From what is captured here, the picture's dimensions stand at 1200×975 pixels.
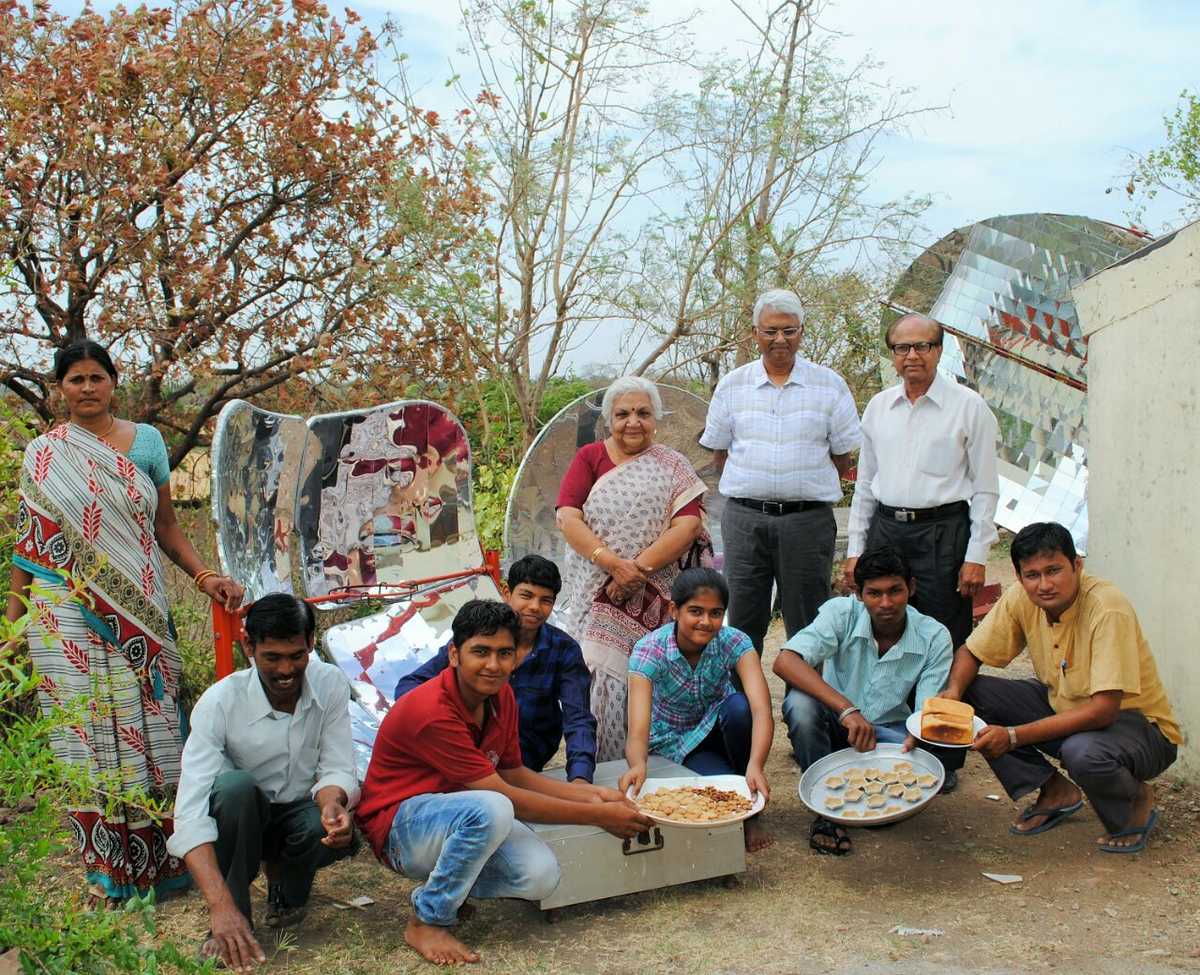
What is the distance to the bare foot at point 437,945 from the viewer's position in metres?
3.07

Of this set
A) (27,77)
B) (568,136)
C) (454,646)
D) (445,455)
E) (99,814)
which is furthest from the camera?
(568,136)

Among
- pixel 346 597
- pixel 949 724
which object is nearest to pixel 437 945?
pixel 949 724

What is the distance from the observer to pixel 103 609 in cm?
355

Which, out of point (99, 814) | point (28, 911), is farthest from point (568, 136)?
point (28, 911)

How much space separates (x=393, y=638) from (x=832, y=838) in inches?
75.0

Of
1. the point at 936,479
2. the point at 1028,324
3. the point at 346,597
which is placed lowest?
the point at 346,597

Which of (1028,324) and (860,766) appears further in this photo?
(1028,324)

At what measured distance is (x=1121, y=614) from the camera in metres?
3.64

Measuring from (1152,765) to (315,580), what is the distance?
2987 millimetres

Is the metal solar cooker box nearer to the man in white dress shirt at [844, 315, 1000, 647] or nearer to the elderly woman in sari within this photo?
the elderly woman in sari

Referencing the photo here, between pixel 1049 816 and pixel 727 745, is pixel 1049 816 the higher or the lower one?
the lower one

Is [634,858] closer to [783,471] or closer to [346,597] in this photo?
[783,471]

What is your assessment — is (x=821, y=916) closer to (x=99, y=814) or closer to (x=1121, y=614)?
(x=1121, y=614)

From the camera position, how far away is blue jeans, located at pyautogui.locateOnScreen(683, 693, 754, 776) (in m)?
3.84
